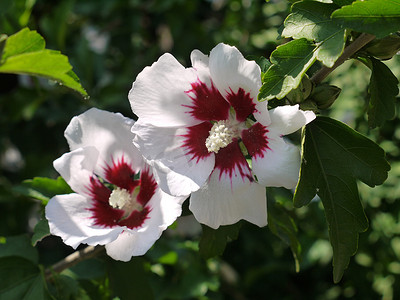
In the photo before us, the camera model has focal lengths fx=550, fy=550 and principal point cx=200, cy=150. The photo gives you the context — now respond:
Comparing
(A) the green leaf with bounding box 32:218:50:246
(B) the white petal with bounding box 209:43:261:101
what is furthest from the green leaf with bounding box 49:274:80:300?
(B) the white petal with bounding box 209:43:261:101

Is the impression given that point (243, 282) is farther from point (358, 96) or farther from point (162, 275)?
point (358, 96)

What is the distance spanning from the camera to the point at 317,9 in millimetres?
1002

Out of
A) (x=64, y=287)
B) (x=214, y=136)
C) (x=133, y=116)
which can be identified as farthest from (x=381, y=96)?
(x=133, y=116)

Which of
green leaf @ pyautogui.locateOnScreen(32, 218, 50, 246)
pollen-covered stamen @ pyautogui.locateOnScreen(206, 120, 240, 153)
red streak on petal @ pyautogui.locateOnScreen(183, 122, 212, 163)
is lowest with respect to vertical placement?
green leaf @ pyautogui.locateOnScreen(32, 218, 50, 246)

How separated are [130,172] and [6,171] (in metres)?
1.70

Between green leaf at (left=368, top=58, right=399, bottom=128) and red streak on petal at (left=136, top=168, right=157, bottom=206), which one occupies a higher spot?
green leaf at (left=368, top=58, right=399, bottom=128)

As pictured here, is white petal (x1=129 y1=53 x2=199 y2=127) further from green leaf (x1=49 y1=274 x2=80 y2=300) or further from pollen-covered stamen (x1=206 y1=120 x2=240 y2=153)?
green leaf (x1=49 y1=274 x2=80 y2=300)

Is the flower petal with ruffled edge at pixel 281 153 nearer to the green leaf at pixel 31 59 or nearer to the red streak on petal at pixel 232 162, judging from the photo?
the red streak on petal at pixel 232 162

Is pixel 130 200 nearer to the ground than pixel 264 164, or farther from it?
nearer to the ground

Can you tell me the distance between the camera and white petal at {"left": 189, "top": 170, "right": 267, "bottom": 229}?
42.3 inches

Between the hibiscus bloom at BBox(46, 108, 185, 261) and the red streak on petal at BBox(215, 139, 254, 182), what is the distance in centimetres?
11

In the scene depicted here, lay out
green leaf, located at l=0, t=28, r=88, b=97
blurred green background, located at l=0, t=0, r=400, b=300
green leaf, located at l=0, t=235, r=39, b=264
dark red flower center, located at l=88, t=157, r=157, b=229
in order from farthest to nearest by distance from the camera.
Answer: blurred green background, located at l=0, t=0, r=400, b=300, green leaf, located at l=0, t=235, r=39, b=264, dark red flower center, located at l=88, t=157, r=157, b=229, green leaf, located at l=0, t=28, r=88, b=97

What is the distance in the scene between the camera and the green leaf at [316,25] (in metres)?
0.96

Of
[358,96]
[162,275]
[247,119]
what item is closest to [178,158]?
[247,119]
